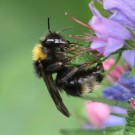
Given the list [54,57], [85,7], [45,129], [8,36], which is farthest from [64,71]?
[8,36]

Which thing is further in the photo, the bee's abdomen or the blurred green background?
the blurred green background

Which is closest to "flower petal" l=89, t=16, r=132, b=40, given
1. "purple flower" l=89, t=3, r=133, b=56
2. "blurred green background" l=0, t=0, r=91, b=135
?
"purple flower" l=89, t=3, r=133, b=56

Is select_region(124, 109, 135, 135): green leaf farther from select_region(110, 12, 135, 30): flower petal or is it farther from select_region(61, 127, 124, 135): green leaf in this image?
select_region(110, 12, 135, 30): flower petal

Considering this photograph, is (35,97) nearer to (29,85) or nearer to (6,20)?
(29,85)

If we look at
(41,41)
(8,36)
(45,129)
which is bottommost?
(45,129)

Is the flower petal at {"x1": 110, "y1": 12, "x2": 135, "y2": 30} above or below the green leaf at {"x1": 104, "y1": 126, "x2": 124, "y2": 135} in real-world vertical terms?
above

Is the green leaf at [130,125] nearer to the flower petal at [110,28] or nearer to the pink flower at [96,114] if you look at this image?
the flower petal at [110,28]
